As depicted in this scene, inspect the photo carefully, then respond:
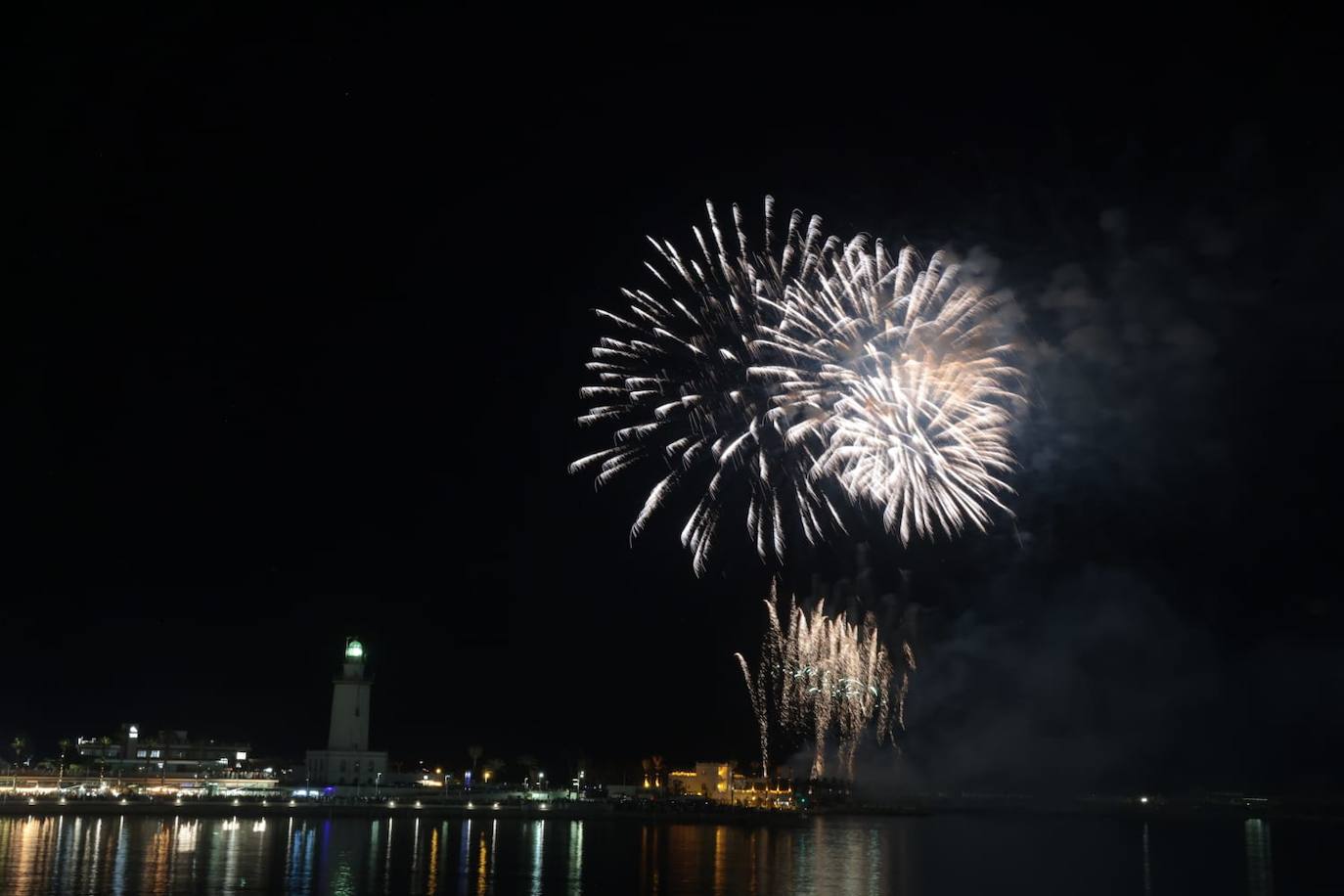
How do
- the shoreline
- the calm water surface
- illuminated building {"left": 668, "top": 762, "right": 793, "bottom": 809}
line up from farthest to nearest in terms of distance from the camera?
illuminated building {"left": 668, "top": 762, "right": 793, "bottom": 809}, the shoreline, the calm water surface

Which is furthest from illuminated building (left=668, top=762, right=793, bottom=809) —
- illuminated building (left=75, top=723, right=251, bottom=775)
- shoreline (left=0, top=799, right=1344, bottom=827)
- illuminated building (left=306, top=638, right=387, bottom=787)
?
illuminated building (left=75, top=723, right=251, bottom=775)

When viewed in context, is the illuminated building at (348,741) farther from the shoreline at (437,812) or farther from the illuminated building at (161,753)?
the illuminated building at (161,753)

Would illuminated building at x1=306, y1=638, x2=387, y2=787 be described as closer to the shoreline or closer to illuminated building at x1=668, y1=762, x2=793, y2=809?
the shoreline

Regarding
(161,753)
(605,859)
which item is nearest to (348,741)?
(161,753)

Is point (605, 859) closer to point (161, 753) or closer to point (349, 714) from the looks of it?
point (349, 714)

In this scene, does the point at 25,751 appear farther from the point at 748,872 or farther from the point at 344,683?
the point at 748,872

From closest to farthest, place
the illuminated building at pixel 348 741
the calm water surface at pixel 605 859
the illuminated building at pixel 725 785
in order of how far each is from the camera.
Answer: the calm water surface at pixel 605 859 → the illuminated building at pixel 348 741 → the illuminated building at pixel 725 785

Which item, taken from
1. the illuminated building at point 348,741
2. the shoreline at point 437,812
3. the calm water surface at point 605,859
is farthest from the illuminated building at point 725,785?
the illuminated building at point 348,741
